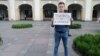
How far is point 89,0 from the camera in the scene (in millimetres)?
50062

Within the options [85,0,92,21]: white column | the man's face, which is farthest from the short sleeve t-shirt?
[85,0,92,21]: white column

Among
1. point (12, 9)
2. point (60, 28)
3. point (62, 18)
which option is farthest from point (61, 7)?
point (12, 9)

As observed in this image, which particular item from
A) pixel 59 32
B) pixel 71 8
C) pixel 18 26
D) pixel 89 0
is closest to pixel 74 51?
pixel 59 32

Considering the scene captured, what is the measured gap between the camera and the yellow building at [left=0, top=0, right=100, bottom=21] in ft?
166

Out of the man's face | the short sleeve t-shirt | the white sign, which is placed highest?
the man's face

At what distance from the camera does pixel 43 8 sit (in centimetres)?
5453

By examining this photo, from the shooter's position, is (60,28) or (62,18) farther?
(62,18)

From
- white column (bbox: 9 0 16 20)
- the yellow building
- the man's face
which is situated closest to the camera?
the man's face

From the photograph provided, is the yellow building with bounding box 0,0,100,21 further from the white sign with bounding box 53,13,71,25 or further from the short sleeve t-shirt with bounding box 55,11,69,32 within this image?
the short sleeve t-shirt with bounding box 55,11,69,32

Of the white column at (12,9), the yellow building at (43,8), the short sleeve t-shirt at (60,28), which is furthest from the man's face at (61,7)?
the white column at (12,9)

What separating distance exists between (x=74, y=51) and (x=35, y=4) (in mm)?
40220

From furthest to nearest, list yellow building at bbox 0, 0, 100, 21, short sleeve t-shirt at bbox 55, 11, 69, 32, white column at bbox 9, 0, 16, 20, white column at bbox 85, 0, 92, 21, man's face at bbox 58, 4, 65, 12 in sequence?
white column at bbox 9, 0, 16, 20 < yellow building at bbox 0, 0, 100, 21 < white column at bbox 85, 0, 92, 21 < short sleeve t-shirt at bbox 55, 11, 69, 32 < man's face at bbox 58, 4, 65, 12

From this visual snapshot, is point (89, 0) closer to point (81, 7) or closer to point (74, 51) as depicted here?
point (81, 7)

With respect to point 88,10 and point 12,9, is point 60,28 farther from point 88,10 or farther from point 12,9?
point 12,9
